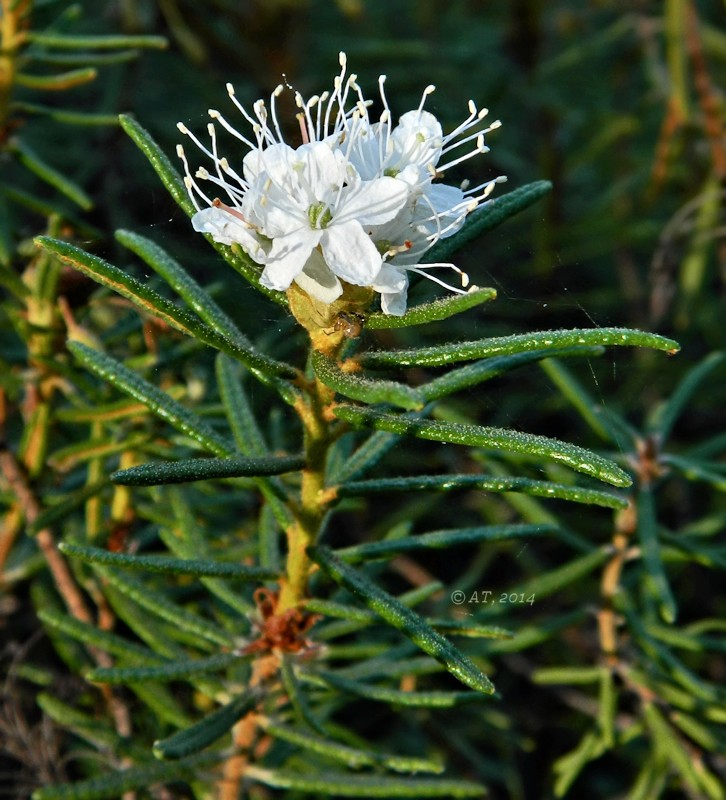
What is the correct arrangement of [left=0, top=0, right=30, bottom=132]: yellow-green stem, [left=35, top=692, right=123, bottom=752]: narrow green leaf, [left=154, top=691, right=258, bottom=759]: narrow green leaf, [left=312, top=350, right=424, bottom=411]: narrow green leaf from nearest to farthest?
[left=312, top=350, right=424, bottom=411]: narrow green leaf
[left=154, top=691, right=258, bottom=759]: narrow green leaf
[left=35, top=692, right=123, bottom=752]: narrow green leaf
[left=0, top=0, right=30, bottom=132]: yellow-green stem

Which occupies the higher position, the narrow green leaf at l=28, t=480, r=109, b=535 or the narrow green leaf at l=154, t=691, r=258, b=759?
the narrow green leaf at l=28, t=480, r=109, b=535

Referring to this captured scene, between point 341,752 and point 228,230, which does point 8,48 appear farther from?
point 341,752

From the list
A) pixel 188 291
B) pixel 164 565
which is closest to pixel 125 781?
pixel 164 565

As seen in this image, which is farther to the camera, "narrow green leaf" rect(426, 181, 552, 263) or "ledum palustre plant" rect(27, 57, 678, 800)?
"narrow green leaf" rect(426, 181, 552, 263)

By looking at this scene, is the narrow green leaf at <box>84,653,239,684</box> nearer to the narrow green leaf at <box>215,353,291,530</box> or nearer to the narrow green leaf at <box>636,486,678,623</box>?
the narrow green leaf at <box>215,353,291,530</box>

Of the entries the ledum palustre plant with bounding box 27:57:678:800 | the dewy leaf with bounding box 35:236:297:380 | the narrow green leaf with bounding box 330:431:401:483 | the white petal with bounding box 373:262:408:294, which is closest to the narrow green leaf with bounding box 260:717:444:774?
the ledum palustre plant with bounding box 27:57:678:800

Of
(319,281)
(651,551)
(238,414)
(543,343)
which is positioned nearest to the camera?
(543,343)

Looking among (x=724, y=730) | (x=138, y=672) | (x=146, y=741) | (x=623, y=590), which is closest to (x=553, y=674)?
(x=623, y=590)

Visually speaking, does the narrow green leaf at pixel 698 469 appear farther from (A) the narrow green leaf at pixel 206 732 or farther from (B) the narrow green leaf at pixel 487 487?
(A) the narrow green leaf at pixel 206 732
